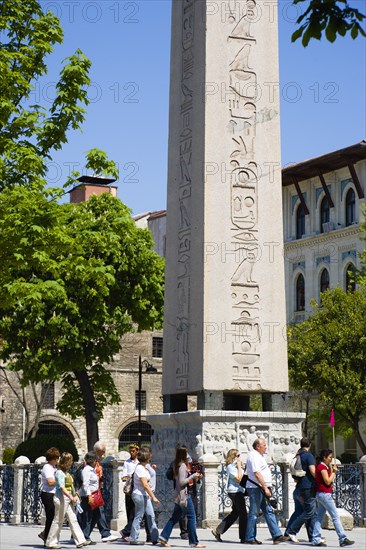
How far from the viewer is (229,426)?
789 inches

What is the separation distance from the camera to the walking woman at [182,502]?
17.0m

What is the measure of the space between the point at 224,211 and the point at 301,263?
41.6 metres

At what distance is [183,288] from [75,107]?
7.47 meters

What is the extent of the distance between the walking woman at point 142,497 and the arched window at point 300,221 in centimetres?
4463

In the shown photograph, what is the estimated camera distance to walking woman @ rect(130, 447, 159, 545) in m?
17.5

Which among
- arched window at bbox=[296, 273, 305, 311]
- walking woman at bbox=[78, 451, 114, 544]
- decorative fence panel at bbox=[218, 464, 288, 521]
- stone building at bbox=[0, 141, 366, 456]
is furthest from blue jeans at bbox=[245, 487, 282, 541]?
arched window at bbox=[296, 273, 305, 311]

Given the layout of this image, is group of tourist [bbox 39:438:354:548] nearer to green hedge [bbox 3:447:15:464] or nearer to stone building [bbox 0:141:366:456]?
green hedge [bbox 3:447:15:464]

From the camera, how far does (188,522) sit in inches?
672

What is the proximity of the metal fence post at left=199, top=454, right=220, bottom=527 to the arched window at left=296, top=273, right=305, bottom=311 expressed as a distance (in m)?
39.9

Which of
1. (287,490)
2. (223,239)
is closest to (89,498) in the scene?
(287,490)

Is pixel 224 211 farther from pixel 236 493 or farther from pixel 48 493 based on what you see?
pixel 48 493

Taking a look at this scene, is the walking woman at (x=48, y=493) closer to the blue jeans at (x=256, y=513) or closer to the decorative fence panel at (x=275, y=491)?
the blue jeans at (x=256, y=513)

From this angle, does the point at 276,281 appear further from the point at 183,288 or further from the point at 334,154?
the point at 334,154

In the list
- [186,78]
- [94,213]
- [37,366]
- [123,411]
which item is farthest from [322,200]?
[186,78]
